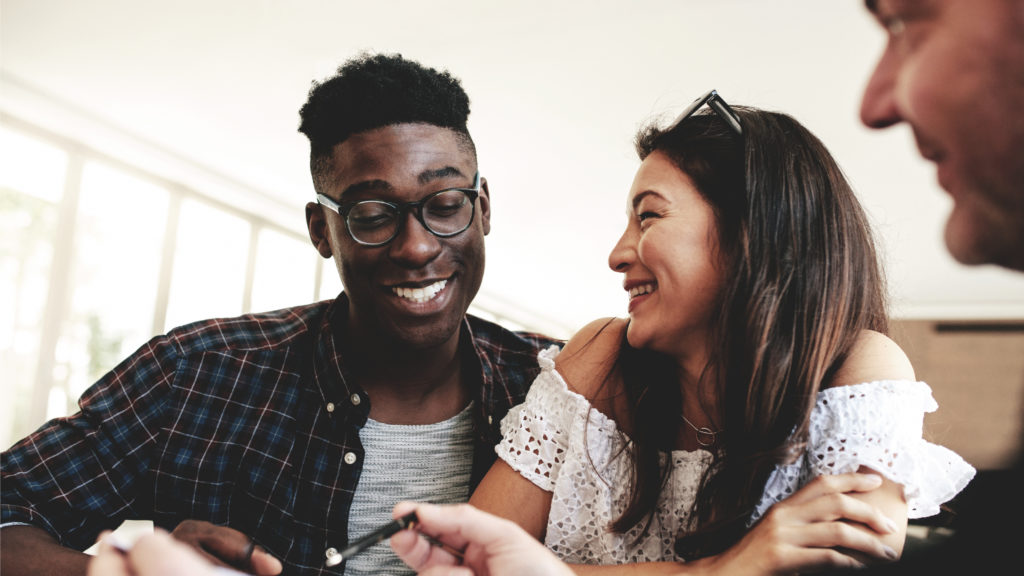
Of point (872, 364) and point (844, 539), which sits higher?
point (872, 364)

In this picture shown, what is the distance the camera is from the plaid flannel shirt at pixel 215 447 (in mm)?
1588

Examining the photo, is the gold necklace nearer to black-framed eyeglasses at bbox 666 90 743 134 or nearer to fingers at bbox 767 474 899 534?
fingers at bbox 767 474 899 534

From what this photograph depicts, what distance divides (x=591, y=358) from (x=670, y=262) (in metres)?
0.31

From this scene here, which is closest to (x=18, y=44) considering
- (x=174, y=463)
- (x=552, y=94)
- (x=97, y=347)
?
(x=97, y=347)

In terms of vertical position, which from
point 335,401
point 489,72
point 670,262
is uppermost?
point 489,72

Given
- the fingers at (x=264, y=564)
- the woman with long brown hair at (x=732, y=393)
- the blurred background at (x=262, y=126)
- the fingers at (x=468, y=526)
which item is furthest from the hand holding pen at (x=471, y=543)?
the blurred background at (x=262, y=126)

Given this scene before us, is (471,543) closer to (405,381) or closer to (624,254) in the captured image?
(624,254)

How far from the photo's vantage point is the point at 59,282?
532 cm

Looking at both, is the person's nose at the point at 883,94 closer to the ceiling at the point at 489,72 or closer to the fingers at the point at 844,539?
the fingers at the point at 844,539

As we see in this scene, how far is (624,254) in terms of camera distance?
138cm

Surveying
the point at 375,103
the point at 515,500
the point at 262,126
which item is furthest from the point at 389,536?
the point at 262,126

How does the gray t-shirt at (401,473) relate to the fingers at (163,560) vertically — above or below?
below

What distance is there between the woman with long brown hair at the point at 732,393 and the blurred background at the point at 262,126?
196 cm

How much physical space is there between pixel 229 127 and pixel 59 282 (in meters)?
1.72
